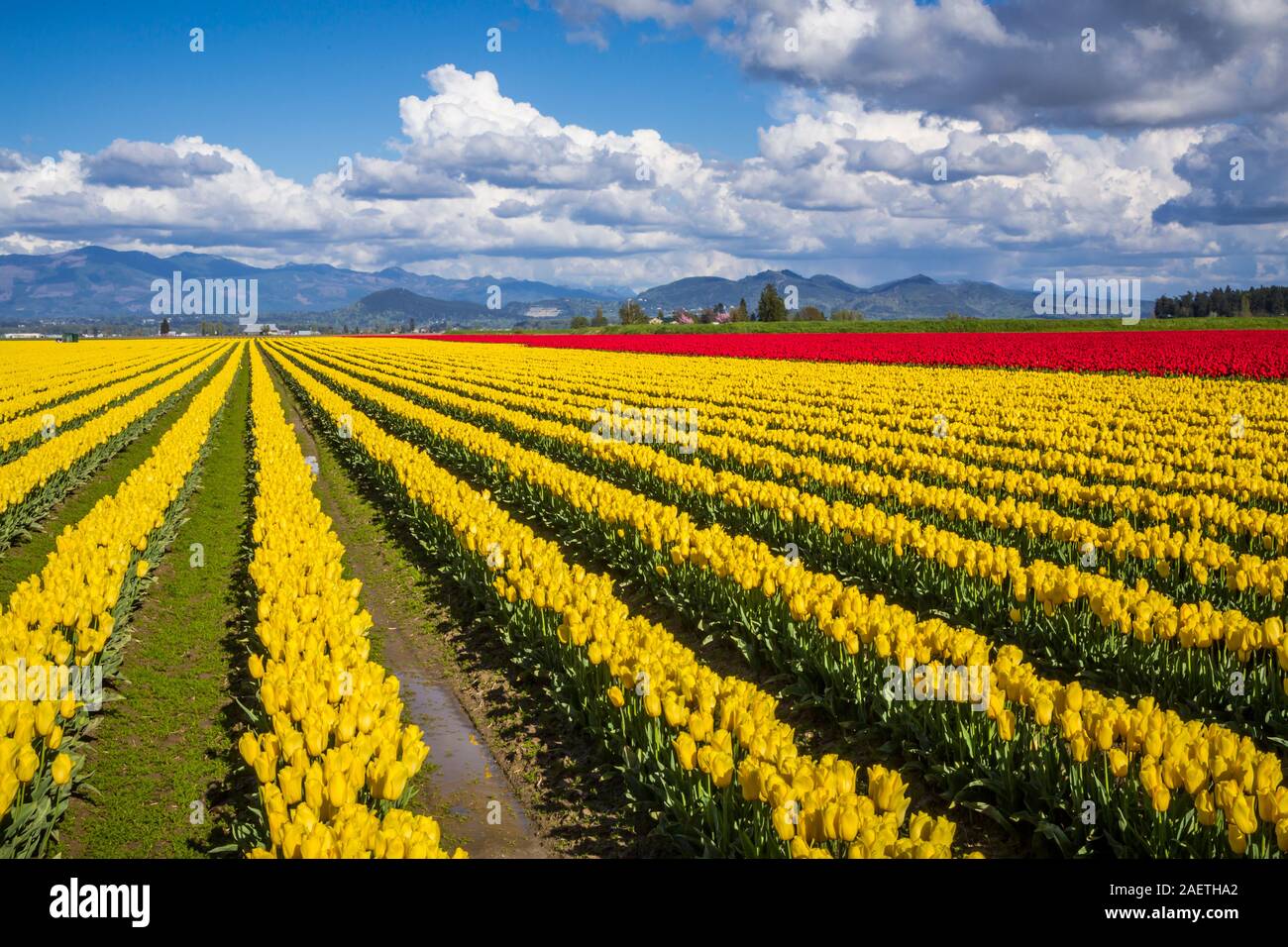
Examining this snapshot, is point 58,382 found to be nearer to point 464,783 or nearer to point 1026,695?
point 464,783

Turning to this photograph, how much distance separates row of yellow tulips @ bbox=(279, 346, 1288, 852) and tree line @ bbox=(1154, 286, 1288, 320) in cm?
12300

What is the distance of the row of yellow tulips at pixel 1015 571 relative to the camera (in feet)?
19.9

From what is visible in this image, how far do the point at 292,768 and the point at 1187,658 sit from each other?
5951mm

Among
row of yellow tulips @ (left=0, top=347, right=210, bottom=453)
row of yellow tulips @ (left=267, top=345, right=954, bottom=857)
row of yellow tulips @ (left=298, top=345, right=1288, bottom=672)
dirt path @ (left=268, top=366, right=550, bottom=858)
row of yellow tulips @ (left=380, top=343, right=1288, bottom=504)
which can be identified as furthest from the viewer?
row of yellow tulips @ (left=0, top=347, right=210, bottom=453)

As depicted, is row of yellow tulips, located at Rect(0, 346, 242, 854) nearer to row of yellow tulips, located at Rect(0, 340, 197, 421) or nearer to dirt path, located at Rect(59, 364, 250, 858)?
dirt path, located at Rect(59, 364, 250, 858)

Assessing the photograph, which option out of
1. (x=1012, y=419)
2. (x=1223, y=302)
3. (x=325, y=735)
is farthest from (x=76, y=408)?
(x=1223, y=302)

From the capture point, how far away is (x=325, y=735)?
4914 millimetres

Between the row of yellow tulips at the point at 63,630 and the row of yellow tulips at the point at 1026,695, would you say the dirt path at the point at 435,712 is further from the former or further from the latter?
the row of yellow tulips at the point at 1026,695

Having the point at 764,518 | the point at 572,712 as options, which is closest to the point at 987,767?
the point at 572,712

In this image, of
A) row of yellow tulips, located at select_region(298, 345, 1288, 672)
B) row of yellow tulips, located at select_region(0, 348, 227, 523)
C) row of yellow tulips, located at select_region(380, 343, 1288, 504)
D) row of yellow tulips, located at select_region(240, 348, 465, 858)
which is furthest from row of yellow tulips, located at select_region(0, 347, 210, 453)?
row of yellow tulips, located at select_region(380, 343, 1288, 504)

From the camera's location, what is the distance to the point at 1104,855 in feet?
14.7

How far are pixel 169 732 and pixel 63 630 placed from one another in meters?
1.30

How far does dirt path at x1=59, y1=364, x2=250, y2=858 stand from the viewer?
17.4 feet

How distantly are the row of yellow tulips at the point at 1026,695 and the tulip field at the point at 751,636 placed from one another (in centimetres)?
2
